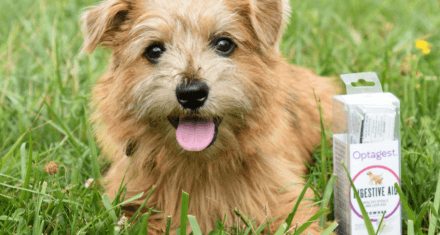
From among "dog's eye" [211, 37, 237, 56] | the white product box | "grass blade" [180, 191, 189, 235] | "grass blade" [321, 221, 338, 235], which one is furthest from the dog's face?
"grass blade" [321, 221, 338, 235]

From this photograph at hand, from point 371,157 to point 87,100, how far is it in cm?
312

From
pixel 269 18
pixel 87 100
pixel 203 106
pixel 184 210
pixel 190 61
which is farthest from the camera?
pixel 87 100

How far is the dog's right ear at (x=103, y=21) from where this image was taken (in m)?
2.85

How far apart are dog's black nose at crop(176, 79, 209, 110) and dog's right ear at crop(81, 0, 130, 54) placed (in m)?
0.85

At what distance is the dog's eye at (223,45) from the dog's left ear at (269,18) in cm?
18

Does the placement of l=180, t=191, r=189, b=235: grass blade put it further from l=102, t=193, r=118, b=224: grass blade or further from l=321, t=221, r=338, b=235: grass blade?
l=321, t=221, r=338, b=235: grass blade

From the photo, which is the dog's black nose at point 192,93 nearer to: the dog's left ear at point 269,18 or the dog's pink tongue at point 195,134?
the dog's pink tongue at point 195,134

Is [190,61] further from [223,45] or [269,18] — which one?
[269,18]

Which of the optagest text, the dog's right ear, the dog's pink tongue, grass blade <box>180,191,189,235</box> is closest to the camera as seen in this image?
grass blade <box>180,191,189,235</box>

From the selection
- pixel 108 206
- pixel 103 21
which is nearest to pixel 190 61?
pixel 103 21

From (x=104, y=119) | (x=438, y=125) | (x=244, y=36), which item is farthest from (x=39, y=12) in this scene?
(x=438, y=125)

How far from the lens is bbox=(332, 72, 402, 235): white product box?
2.33 metres

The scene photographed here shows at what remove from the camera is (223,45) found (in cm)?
277

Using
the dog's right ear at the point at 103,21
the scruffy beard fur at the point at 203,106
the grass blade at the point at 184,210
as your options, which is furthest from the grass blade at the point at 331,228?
the dog's right ear at the point at 103,21
